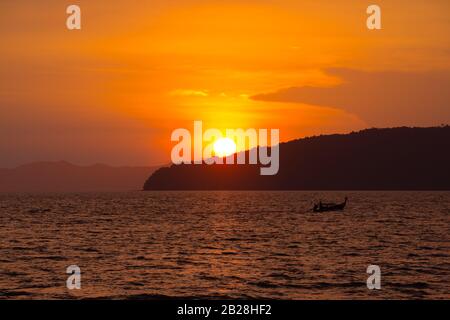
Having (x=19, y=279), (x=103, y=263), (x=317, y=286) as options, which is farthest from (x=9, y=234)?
(x=317, y=286)

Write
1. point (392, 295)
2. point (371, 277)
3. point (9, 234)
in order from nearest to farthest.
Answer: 1. point (392, 295)
2. point (371, 277)
3. point (9, 234)
